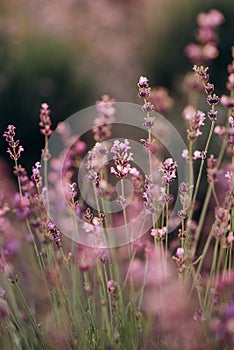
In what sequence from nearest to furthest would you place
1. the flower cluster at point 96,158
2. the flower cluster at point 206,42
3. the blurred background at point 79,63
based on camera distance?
the flower cluster at point 206,42, the flower cluster at point 96,158, the blurred background at point 79,63

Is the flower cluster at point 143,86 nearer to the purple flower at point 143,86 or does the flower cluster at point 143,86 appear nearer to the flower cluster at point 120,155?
the purple flower at point 143,86

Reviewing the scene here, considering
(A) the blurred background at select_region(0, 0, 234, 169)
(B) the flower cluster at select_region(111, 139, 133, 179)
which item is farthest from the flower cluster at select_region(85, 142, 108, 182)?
(A) the blurred background at select_region(0, 0, 234, 169)

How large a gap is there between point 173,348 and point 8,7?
19.8 ft

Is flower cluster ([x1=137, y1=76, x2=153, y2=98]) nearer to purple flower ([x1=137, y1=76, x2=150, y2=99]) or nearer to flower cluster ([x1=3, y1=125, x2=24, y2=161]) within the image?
purple flower ([x1=137, y1=76, x2=150, y2=99])

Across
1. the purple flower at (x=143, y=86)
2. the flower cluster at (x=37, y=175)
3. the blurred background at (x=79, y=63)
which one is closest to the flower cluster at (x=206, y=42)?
the purple flower at (x=143, y=86)

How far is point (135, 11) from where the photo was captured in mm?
8578

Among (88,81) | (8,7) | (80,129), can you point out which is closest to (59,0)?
(8,7)

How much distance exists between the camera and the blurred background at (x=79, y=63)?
5707mm

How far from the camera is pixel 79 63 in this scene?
6.01 metres

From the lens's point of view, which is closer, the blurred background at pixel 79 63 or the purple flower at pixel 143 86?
the purple flower at pixel 143 86

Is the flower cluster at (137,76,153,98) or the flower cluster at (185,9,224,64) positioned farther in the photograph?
the flower cluster at (137,76,153,98)

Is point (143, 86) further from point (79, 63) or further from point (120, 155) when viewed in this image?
point (79, 63)

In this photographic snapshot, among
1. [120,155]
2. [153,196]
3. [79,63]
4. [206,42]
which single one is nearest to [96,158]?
[120,155]

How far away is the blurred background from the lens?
5707 mm
